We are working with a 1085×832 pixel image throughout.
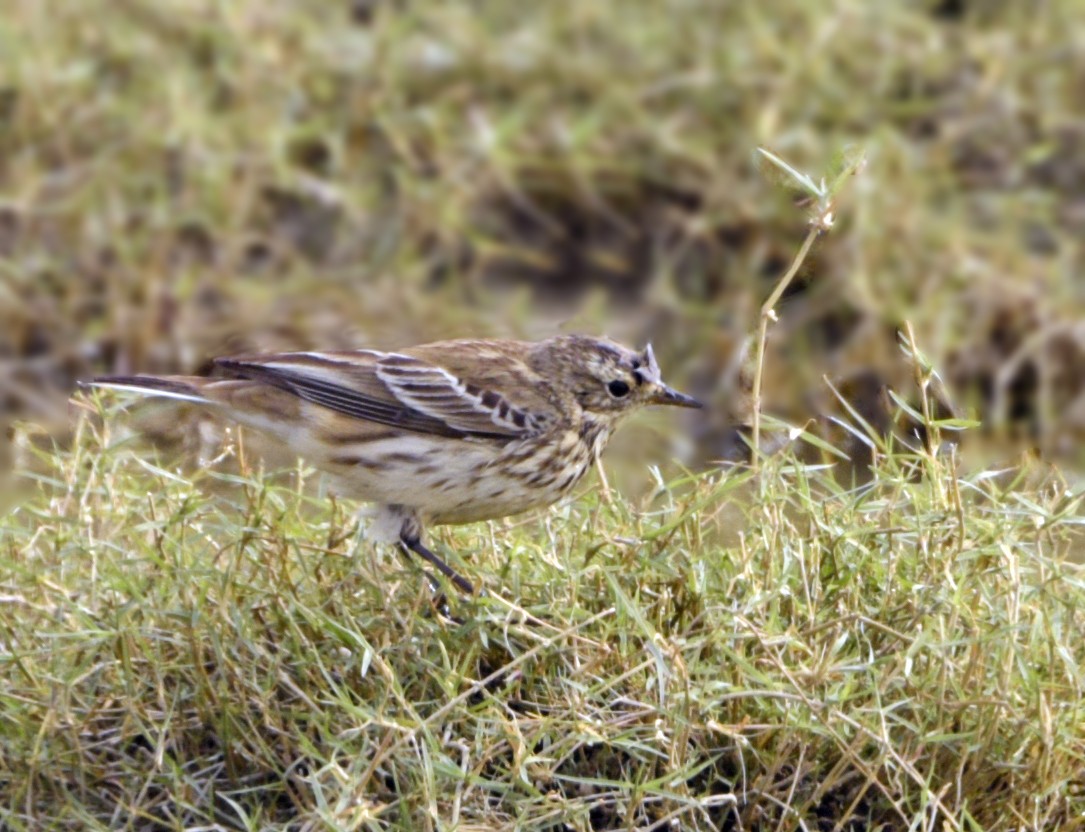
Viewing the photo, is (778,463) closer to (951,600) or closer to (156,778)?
(951,600)

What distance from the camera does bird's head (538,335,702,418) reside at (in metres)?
4.30

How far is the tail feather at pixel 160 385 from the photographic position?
4.01m

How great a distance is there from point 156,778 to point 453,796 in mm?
576

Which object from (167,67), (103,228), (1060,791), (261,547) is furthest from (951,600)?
(167,67)

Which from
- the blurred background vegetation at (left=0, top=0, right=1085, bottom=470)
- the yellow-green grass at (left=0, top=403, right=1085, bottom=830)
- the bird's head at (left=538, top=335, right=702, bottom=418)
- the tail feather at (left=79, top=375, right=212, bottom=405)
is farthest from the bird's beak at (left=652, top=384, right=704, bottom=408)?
the blurred background vegetation at (left=0, top=0, right=1085, bottom=470)

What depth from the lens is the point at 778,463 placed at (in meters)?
3.71

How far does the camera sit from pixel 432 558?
12.4 feet

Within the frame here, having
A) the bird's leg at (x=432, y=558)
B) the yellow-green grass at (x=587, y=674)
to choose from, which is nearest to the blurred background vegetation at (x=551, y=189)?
the bird's leg at (x=432, y=558)

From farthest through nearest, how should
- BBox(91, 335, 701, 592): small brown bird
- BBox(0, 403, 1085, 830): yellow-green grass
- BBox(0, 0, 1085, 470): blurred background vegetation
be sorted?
1. BBox(0, 0, 1085, 470): blurred background vegetation
2. BBox(91, 335, 701, 592): small brown bird
3. BBox(0, 403, 1085, 830): yellow-green grass

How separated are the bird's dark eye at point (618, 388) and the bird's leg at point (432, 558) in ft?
2.09

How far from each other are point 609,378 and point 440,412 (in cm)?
41

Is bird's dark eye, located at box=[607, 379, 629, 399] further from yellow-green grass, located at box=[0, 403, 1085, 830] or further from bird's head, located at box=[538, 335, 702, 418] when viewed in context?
yellow-green grass, located at box=[0, 403, 1085, 830]

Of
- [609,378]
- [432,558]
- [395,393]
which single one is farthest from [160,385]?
[609,378]

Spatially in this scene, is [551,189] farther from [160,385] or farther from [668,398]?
[160,385]
